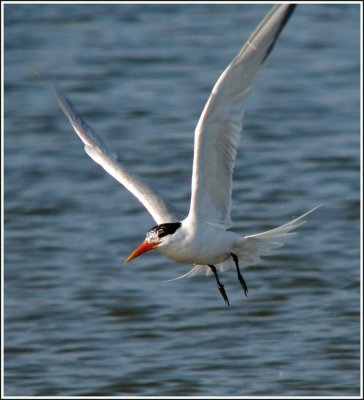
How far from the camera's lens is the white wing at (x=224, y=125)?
631cm

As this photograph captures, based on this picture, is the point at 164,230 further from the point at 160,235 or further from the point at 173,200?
the point at 173,200

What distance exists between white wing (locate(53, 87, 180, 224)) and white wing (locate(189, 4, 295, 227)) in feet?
1.63

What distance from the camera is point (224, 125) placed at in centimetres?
665

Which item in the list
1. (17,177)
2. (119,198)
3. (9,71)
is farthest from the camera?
(9,71)

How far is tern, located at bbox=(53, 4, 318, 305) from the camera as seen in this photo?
6355 mm

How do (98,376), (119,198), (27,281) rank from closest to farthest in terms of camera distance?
(98,376)
(27,281)
(119,198)

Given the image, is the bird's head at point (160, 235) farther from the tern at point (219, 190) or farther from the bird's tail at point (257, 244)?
the bird's tail at point (257, 244)

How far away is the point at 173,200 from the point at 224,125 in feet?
20.4

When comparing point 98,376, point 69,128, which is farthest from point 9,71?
point 98,376

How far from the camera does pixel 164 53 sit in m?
18.3

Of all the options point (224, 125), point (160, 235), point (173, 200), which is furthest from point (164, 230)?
point (173, 200)

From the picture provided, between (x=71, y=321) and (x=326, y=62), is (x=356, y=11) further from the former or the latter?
(x=71, y=321)

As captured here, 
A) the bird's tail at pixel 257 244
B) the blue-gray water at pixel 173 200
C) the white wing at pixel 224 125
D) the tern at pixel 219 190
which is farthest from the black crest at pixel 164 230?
the blue-gray water at pixel 173 200

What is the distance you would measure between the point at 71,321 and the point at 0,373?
1.02m
